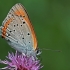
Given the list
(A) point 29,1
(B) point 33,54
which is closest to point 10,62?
(B) point 33,54

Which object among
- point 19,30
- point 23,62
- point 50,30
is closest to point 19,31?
point 19,30

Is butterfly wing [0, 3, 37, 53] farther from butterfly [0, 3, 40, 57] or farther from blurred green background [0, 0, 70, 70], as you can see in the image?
blurred green background [0, 0, 70, 70]

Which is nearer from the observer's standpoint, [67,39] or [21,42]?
[21,42]

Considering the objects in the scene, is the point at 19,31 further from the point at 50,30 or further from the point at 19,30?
the point at 50,30

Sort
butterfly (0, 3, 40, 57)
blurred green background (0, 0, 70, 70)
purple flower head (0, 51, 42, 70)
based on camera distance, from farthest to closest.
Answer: blurred green background (0, 0, 70, 70)
butterfly (0, 3, 40, 57)
purple flower head (0, 51, 42, 70)

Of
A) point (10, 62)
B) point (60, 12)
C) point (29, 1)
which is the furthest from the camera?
point (60, 12)

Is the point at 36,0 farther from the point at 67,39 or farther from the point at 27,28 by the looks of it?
the point at 27,28

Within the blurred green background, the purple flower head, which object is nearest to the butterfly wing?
the purple flower head
